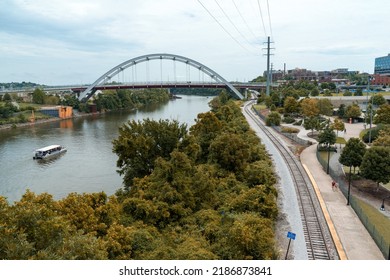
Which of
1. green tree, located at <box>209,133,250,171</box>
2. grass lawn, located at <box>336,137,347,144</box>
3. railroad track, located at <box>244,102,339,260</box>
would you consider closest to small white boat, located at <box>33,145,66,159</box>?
green tree, located at <box>209,133,250,171</box>

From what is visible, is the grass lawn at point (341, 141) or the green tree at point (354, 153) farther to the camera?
the grass lawn at point (341, 141)

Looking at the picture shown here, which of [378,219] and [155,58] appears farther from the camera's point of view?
[155,58]

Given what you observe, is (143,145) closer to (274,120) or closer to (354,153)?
(354,153)

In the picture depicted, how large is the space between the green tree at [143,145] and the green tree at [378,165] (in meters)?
11.3

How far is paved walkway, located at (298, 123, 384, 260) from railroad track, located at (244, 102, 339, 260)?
37 cm

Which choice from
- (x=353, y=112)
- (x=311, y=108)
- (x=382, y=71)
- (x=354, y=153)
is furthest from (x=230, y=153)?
(x=382, y=71)

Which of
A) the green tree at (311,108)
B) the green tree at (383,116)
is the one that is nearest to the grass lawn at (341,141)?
the green tree at (383,116)

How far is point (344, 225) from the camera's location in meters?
15.2

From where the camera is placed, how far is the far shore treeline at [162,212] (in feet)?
25.8

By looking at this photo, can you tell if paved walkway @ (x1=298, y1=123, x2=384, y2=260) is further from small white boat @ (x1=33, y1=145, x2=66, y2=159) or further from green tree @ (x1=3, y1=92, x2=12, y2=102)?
green tree @ (x1=3, y1=92, x2=12, y2=102)

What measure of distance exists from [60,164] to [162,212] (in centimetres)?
2024

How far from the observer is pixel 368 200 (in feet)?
64.4

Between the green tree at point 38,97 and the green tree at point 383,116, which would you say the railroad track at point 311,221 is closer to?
the green tree at point 383,116
